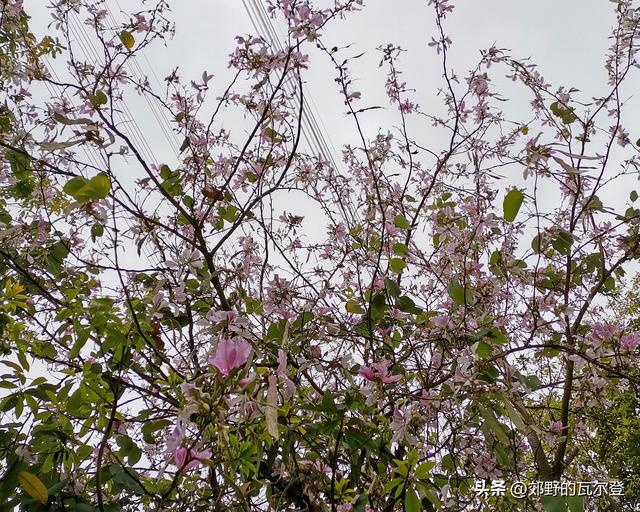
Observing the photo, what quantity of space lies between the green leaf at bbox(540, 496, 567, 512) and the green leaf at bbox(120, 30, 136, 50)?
154cm

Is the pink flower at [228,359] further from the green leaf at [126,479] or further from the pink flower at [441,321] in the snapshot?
the pink flower at [441,321]

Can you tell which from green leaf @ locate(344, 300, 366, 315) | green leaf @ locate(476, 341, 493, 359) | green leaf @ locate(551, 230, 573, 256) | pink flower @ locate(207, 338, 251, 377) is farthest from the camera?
green leaf @ locate(344, 300, 366, 315)

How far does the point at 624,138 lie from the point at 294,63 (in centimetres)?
131

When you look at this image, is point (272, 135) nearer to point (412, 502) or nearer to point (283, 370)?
point (283, 370)

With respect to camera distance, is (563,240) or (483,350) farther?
(563,240)

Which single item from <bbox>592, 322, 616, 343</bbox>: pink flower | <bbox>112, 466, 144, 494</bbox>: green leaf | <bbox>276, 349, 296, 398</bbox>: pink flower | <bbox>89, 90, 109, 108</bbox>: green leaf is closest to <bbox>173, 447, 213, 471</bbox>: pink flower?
<bbox>276, 349, 296, 398</bbox>: pink flower

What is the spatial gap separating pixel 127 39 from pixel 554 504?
1.56 meters

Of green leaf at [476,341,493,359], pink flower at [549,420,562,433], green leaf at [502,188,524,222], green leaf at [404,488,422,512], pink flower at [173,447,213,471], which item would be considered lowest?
pink flower at [173,447,213,471]

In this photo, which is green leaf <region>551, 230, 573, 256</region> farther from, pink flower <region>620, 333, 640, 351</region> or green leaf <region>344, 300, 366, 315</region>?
green leaf <region>344, 300, 366, 315</region>

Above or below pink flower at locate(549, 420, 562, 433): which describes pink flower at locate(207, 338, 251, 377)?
below

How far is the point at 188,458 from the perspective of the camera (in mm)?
647

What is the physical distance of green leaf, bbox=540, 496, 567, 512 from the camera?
86 centimetres

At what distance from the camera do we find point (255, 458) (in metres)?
0.91

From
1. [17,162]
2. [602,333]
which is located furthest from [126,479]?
[602,333]
